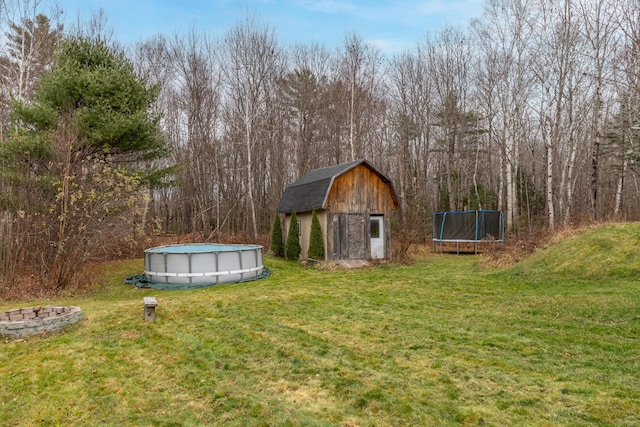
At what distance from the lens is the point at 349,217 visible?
14203 mm

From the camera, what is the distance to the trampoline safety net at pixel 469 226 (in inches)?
695

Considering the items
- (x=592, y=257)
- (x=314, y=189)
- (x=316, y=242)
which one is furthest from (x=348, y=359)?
(x=314, y=189)

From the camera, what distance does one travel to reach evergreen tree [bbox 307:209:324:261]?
546 inches

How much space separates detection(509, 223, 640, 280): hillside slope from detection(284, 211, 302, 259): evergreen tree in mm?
7801

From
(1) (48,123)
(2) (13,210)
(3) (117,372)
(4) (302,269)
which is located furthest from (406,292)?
(1) (48,123)

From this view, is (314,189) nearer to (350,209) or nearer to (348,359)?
(350,209)

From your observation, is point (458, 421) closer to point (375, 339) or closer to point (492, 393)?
point (492, 393)

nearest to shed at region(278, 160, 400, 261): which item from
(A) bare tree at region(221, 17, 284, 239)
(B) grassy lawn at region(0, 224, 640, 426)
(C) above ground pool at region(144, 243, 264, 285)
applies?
(C) above ground pool at region(144, 243, 264, 285)

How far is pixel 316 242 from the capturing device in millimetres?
13961

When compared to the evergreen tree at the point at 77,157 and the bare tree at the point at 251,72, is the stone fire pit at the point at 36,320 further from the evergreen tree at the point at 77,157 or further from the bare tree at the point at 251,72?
the bare tree at the point at 251,72

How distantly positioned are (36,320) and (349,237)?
10119mm

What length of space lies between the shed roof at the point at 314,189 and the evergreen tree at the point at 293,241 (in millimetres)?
501

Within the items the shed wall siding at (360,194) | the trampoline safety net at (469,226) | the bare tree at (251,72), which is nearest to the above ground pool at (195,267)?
the shed wall siding at (360,194)

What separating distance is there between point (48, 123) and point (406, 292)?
12.0 meters
